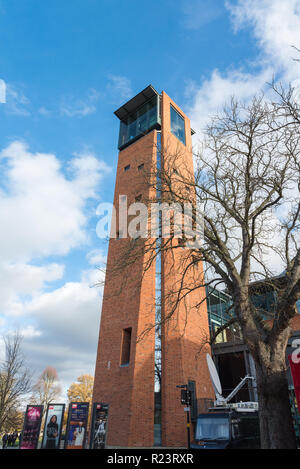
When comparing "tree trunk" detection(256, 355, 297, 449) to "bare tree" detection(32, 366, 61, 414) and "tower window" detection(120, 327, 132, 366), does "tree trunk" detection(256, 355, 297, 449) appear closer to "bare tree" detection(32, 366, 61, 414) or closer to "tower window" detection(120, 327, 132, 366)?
"tower window" detection(120, 327, 132, 366)

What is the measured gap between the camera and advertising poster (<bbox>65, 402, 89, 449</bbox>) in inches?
Result: 462

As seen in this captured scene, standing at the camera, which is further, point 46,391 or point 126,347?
point 46,391

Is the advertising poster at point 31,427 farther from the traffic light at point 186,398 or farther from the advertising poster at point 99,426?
the traffic light at point 186,398

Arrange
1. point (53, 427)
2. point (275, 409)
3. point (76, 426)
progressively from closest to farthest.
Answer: point (275, 409) → point (76, 426) → point (53, 427)

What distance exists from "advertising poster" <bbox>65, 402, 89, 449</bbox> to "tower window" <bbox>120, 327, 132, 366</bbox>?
16.9ft

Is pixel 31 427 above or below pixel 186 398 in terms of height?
below

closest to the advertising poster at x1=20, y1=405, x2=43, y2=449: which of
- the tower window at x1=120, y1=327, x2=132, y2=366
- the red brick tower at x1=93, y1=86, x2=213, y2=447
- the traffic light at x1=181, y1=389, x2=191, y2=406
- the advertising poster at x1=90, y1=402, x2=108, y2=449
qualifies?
the advertising poster at x1=90, y1=402, x2=108, y2=449

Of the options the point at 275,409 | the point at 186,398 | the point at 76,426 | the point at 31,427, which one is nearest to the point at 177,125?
the point at 186,398

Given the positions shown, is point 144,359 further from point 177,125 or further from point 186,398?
point 177,125

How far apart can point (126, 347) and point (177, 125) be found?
20.2 meters

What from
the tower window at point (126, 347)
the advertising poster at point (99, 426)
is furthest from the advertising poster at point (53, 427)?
the tower window at point (126, 347)

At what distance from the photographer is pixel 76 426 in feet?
39.5

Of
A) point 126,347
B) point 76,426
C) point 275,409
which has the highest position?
point 126,347
